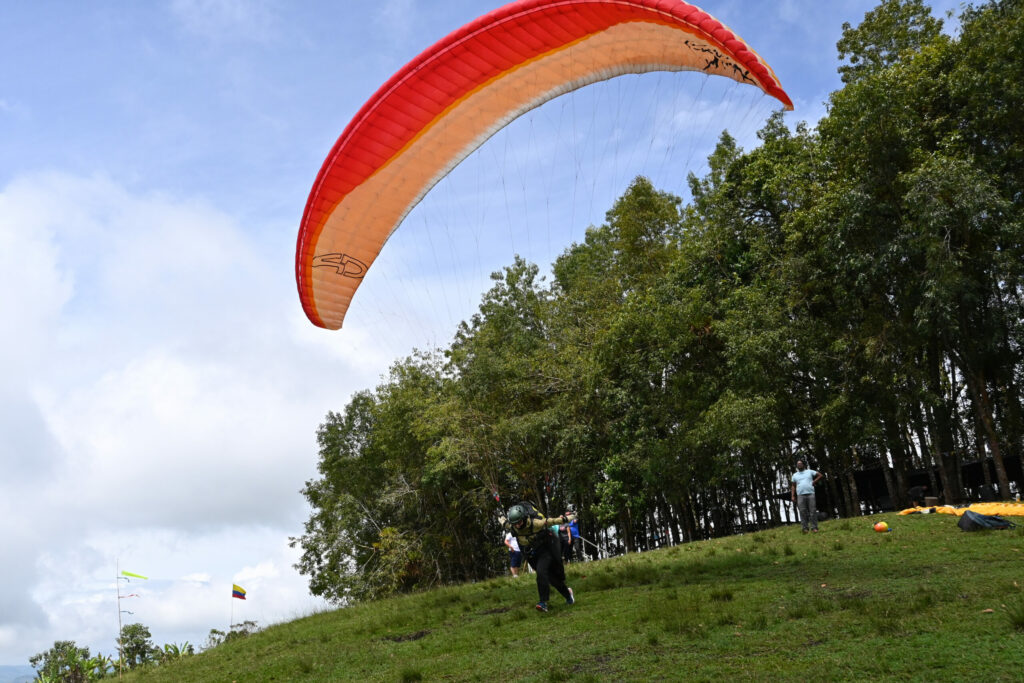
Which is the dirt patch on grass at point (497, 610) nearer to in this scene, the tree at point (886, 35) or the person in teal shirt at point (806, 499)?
the person in teal shirt at point (806, 499)

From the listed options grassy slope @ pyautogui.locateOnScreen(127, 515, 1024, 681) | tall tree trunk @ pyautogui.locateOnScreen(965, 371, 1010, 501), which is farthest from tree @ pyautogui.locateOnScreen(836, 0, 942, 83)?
grassy slope @ pyautogui.locateOnScreen(127, 515, 1024, 681)

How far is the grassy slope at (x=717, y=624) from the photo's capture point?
5645 millimetres

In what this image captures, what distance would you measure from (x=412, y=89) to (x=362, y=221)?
256cm

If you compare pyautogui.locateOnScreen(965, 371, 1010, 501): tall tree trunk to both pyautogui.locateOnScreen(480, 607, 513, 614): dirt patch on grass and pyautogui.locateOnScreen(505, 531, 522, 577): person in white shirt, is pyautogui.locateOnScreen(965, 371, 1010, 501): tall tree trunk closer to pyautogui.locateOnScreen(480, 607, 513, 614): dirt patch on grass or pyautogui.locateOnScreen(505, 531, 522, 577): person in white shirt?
pyautogui.locateOnScreen(505, 531, 522, 577): person in white shirt

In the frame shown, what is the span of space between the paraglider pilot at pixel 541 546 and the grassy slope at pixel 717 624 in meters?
0.30

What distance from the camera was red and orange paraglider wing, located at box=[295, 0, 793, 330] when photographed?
33.8 feet

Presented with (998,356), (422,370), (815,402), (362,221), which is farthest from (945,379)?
(422,370)

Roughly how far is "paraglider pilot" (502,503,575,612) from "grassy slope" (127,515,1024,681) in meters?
0.30

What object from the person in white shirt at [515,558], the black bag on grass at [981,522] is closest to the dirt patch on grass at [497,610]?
the person in white shirt at [515,558]

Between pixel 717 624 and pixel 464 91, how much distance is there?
8513mm

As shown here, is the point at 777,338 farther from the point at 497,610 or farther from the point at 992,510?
the point at 497,610

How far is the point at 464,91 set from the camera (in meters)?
11.9

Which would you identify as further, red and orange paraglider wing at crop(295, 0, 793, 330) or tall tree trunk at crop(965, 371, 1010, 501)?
tall tree trunk at crop(965, 371, 1010, 501)

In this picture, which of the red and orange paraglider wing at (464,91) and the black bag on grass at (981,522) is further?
Result: the black bag on grass at (981,522)
